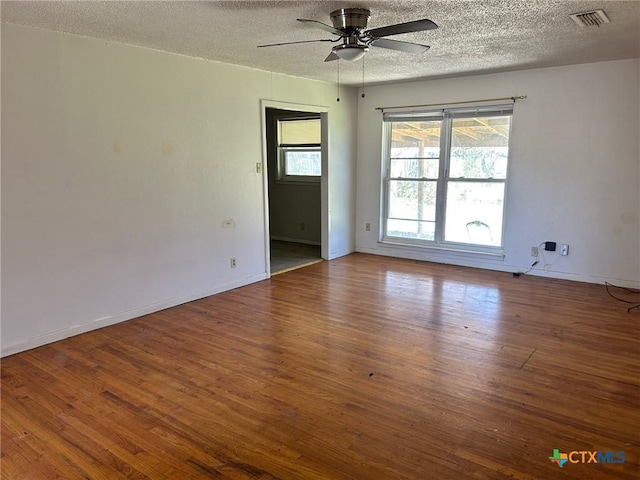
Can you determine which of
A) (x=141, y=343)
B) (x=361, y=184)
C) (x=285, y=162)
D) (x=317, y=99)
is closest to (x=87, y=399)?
(x=141, y=343)

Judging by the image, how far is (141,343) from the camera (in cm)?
336

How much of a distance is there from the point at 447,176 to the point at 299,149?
2409 mm

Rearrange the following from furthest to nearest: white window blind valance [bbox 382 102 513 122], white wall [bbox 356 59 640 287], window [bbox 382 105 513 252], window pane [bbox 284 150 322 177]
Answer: window pane [bbox 284 150 322 177] → window [bbox 382 105 513 252] → white window blind valance [bbox 382 102 513 122] → white wall [bbox 356 59 640 287]

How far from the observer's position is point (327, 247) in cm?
605

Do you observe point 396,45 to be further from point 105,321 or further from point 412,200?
point 412,200

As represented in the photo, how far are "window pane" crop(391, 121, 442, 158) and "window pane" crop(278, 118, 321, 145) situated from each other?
1266 millimetres

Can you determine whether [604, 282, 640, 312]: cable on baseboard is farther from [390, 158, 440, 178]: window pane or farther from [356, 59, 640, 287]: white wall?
[390, 158, 440, 178]: window pane

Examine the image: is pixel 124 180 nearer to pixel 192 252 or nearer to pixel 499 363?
pixel 192 252

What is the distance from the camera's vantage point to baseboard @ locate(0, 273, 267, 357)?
3207 mm

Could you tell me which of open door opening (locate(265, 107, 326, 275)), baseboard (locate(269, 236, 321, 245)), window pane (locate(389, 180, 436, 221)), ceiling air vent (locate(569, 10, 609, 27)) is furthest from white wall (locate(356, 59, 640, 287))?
baseboard (locate(269, 236, 321, 245))

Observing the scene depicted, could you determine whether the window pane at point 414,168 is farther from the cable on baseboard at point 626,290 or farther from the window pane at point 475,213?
the cable on baseboard at point 626,290

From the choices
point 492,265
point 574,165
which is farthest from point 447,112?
point 492,265

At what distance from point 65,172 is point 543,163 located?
464cm

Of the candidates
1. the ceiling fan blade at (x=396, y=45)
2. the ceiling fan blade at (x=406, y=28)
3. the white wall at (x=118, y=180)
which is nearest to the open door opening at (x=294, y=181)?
the white wall at (x=118, y=180)
